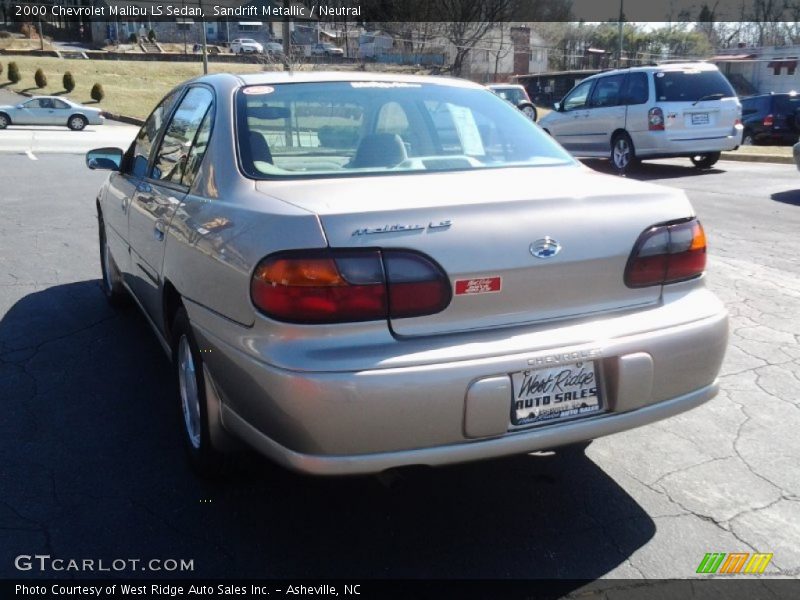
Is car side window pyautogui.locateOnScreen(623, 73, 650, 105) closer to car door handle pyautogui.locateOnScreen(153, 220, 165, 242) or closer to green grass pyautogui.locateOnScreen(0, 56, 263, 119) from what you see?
car door handle pyautogui.locateOnScreen(153, 220, 165, 242)

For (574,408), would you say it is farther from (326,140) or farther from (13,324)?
(13,324)

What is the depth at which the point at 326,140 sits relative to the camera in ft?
11.7

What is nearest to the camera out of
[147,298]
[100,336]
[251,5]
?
[147,298]

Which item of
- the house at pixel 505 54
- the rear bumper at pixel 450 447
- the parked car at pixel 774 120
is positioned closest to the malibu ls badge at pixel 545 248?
the rear bumper at pixel 450 447

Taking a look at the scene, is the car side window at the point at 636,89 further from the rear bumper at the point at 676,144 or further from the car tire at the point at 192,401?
the car tire at the point at 192,401

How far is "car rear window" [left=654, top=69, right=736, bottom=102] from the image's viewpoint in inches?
527

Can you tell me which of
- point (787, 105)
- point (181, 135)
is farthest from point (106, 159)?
point (787, 105)

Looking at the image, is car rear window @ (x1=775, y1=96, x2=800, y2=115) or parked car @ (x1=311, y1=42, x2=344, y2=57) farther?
parked car @ (x1=311, y1=42, x2=344, y2=57)

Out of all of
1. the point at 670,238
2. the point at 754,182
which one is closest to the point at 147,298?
the point at 670,238

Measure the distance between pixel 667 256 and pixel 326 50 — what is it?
1820 inches

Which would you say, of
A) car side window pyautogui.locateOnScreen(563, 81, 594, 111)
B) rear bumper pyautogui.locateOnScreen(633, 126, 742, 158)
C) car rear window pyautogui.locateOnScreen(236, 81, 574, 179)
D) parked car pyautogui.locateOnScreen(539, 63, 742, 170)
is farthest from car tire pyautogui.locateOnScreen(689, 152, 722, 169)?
car rear window pyautogui.locateOnScreen(236, 81, 574, 179)

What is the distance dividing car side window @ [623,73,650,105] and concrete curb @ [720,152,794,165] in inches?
174

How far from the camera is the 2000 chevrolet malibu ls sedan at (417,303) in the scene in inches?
97.4

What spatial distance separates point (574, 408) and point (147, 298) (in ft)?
7.81
